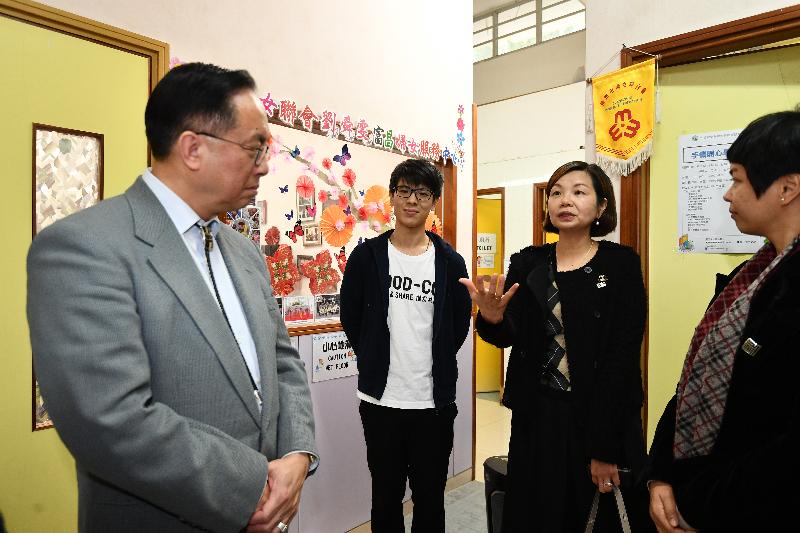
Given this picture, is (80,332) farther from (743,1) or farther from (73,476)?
(743,1)

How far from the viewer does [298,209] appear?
2.38 m

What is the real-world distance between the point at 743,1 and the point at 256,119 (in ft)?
5.85

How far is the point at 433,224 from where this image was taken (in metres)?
3.04

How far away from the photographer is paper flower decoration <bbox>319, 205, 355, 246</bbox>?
8.23 ft

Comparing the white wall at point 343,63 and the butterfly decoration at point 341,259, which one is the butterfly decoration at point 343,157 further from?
the butterfly decoration at point 341,259

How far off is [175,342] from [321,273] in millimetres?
1541

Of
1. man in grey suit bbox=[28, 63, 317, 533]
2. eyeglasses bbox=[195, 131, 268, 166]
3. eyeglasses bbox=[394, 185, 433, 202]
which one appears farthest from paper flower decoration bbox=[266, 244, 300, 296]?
eyeglasses bbox=[195, 131, 268, 166]

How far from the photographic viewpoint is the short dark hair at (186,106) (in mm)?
1049

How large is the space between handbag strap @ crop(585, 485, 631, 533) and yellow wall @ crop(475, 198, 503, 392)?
13.2 feet

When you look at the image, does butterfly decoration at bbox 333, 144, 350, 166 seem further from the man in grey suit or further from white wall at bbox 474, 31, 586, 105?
white wall at bbox 474, 31, 586, 105

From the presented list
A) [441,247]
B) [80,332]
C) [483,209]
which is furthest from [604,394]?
[483,209]

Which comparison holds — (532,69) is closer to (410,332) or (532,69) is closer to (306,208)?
(306,208)

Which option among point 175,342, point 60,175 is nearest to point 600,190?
point 175,342

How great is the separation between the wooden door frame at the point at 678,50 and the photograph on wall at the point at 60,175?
197cm
